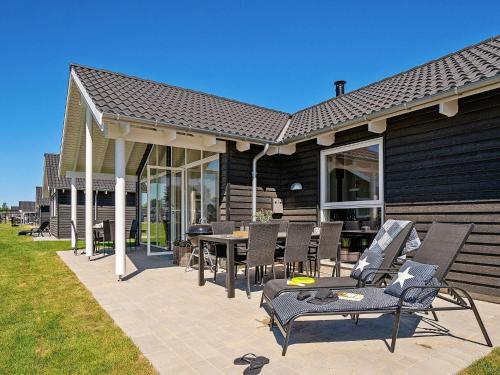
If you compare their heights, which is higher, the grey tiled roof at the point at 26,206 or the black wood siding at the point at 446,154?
the black wood siding at the point at 446,154

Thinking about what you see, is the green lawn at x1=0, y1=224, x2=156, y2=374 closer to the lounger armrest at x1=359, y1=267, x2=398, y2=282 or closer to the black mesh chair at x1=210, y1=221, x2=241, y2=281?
the black mesh chair at x1=210, y1=221, x2=241, y2=281

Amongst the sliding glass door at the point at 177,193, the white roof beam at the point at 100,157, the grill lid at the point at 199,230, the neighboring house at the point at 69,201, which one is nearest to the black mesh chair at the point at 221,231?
the grill lid at the point at 199,230

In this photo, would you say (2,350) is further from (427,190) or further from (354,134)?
(354,134)

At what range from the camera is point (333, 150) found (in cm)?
702

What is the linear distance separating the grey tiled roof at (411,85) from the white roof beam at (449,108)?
0.70ft

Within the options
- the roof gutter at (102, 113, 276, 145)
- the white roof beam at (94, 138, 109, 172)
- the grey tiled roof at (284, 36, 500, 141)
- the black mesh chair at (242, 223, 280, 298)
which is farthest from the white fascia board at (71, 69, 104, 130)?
the grey tiled roof at (284, 36, 500, 141)

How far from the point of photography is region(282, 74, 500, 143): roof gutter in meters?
4.24

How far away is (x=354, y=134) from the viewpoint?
655 cm

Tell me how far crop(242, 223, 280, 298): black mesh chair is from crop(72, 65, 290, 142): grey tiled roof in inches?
106

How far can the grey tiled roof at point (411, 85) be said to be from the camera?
4.93 m

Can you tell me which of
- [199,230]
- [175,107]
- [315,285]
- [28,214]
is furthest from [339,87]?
[28,214]

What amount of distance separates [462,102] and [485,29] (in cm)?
504

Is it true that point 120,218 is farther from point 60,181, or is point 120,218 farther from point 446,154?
point 60,181

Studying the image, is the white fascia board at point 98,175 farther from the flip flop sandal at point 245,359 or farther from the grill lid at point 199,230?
the flip flop sandal at point 245,359
